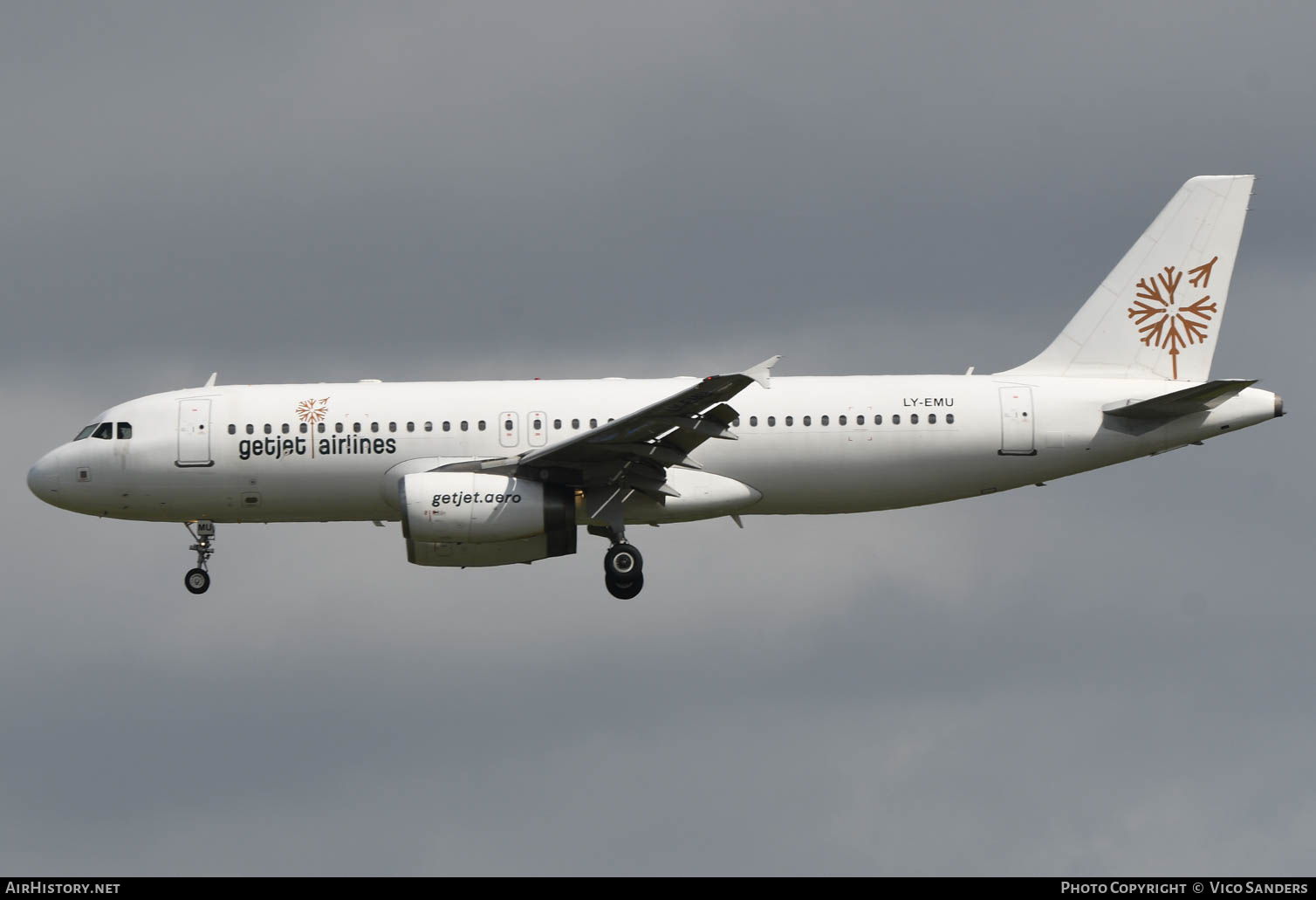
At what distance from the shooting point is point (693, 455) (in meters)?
39.0

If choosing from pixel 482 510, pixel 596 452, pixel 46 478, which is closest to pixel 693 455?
pixel 596 452

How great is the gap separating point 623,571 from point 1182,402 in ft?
42.9

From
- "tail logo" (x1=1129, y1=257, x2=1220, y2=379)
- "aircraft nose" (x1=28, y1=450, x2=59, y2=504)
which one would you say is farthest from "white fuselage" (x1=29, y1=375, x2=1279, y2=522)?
"tail logo" (x1=1129, y1=257, x2=1220, y2=379)

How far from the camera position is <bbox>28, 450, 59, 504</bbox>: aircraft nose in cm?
4031

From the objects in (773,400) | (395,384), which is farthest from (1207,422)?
(395,384)

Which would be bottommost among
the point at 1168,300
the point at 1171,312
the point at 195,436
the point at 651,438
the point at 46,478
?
the point at 651,438

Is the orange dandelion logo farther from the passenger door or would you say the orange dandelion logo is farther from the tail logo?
the tail logo

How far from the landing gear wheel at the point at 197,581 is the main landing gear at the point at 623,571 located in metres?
9.68

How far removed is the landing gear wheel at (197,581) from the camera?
4041cm

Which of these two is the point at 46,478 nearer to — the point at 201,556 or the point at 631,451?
the point at 201,556

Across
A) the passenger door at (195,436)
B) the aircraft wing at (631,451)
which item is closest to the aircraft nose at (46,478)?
the passenger door at (195,436)

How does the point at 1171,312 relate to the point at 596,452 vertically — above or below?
above

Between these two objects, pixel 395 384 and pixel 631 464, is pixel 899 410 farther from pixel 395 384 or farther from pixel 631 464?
pixel 395 384

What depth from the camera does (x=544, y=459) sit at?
37.2 metres
